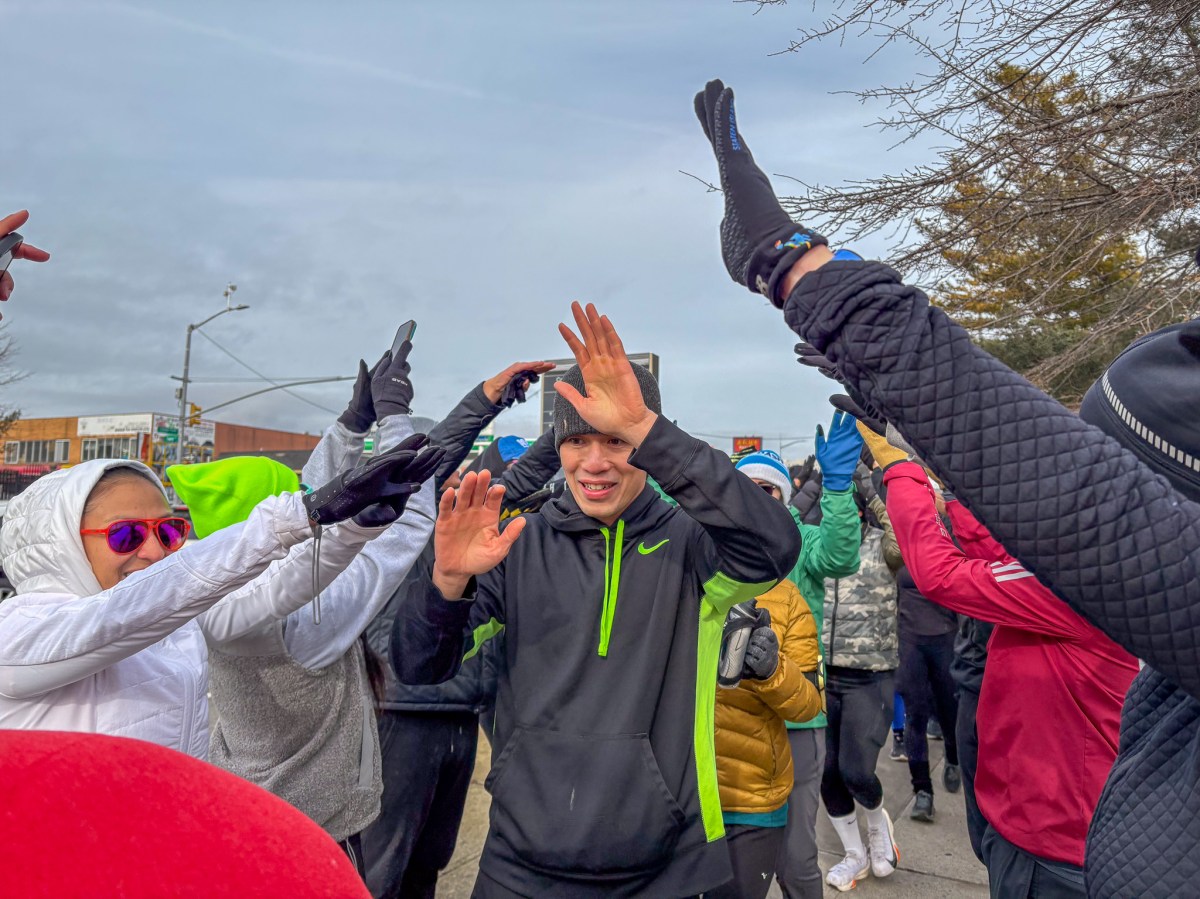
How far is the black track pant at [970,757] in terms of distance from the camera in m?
3.17

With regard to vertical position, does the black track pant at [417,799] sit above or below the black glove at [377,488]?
below

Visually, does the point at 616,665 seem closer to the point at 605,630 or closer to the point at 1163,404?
the point at 605,630

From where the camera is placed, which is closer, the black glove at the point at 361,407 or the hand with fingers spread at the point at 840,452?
the black glove at the point at 361,407

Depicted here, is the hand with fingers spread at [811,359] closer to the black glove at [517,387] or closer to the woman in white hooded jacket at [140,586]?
the woman in white hooded jacket at [140,586]

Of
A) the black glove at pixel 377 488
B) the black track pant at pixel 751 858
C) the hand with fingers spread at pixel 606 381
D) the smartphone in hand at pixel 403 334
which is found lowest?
the black track pant at pixel 751 858

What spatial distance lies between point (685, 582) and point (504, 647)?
0.56m

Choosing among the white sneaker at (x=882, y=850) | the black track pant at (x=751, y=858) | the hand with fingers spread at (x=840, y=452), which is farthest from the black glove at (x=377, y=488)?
the white sneaker at (x=882, y=850)

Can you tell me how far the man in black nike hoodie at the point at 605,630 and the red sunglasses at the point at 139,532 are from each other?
629 mm

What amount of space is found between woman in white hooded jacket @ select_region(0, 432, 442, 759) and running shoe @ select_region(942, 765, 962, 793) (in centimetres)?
518

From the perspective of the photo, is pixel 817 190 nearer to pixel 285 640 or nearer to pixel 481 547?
pixel 481 547

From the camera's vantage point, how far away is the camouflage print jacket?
473 centimetres

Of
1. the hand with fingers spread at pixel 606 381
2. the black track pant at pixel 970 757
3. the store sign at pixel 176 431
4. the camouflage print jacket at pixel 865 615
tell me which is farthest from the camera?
the store sign at pixel 176 431

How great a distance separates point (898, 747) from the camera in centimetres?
677

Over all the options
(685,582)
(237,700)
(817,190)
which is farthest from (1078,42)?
(237,700)
